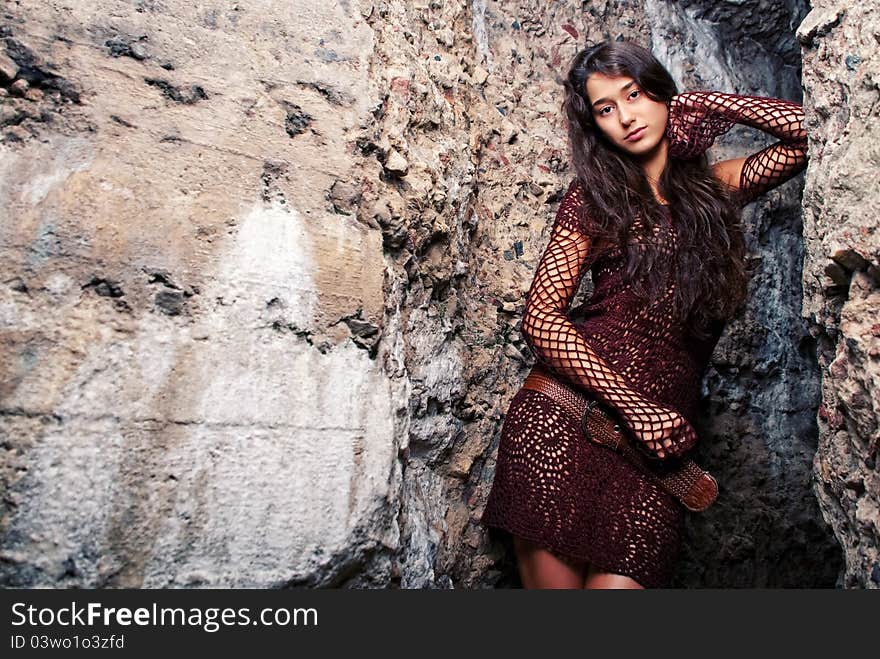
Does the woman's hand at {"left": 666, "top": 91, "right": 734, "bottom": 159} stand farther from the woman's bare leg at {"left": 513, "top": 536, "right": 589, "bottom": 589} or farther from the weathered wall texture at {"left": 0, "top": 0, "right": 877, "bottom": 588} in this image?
the woman's bare leg at {"left": 513, "top": 536, "right": 589, "bottom": 589}

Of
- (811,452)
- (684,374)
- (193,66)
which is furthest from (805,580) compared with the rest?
(193,66)

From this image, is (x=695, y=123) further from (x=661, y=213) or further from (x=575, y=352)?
(x=575, y=352)

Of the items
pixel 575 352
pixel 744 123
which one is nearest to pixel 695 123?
pixel 744 123

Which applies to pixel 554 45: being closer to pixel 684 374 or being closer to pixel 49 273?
pixel 684 374

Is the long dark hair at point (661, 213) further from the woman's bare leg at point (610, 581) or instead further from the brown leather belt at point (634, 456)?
the woman's bare leg at point (610, 581)

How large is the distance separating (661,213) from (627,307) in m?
0.24

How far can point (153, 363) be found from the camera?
58.6 inches

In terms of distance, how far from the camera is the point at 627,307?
1873 mm

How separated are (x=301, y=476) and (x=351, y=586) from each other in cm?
24

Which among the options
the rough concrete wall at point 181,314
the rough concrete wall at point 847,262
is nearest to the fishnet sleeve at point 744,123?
the rough concrete wall at point 847,262

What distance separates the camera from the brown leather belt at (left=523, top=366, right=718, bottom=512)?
1.81 m

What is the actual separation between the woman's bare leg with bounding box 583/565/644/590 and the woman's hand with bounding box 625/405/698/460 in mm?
266

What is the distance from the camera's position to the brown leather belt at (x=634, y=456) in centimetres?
181

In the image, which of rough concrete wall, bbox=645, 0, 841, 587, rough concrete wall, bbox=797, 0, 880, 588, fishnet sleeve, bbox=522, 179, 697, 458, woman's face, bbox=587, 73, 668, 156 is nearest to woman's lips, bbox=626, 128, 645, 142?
woman's face, bbox=587, 73, 668, 156
